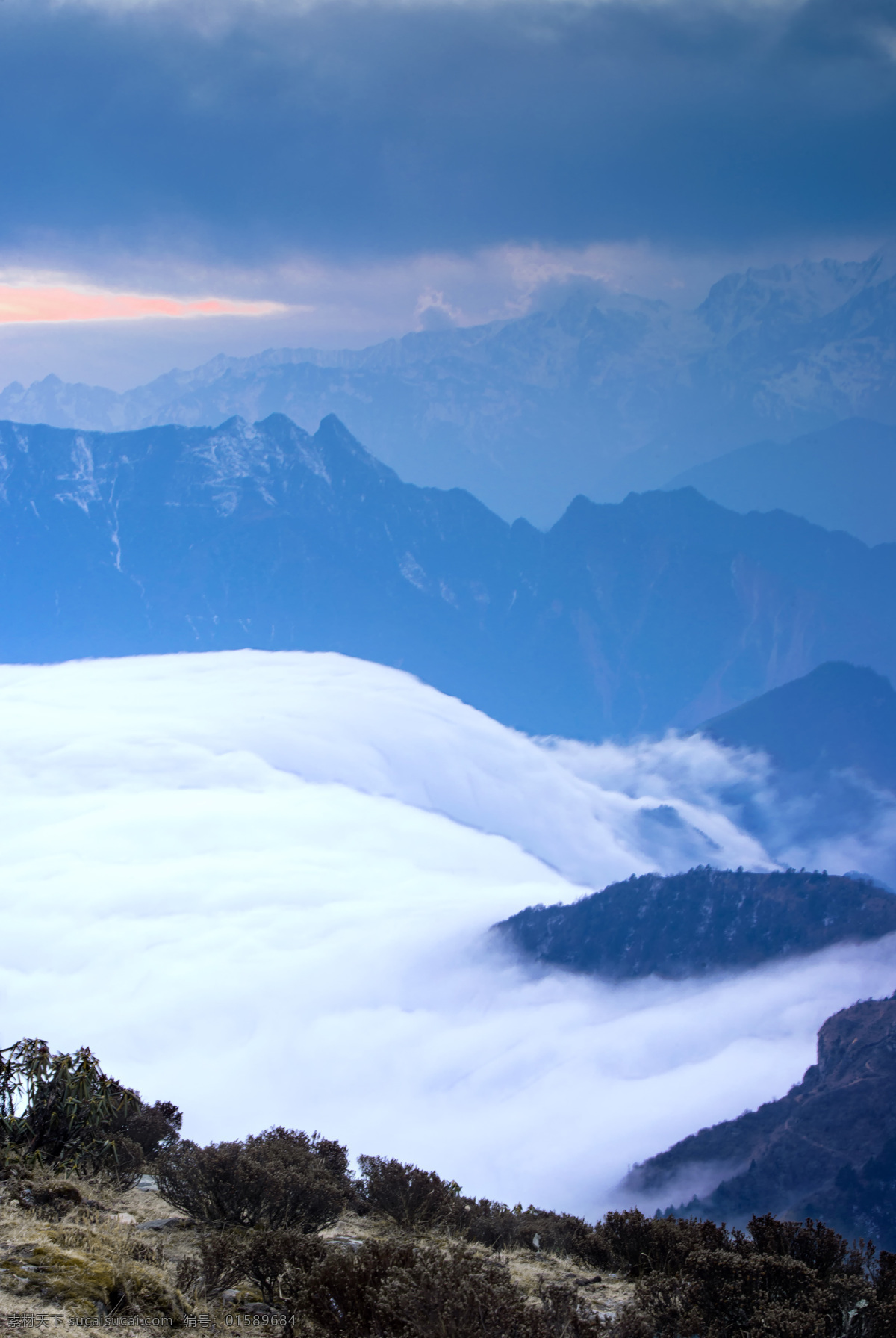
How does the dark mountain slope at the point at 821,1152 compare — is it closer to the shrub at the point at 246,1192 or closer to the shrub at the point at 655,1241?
the shrub at the point at 655,1241

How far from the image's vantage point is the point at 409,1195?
1788cm

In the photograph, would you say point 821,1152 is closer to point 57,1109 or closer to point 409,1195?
point 409,1195

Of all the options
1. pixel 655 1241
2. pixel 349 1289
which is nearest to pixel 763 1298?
pixel 655 1241

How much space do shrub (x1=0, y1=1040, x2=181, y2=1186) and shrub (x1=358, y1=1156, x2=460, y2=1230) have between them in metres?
4.22

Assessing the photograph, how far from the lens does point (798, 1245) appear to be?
13305 mm

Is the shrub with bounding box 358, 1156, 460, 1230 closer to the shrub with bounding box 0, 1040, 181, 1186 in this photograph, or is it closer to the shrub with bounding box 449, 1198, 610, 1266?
the shrub with bounding box 449, 1198, 610, 1266

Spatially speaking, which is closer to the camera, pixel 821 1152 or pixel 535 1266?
pixel 535 1266

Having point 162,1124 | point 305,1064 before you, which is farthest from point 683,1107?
point 162,1124

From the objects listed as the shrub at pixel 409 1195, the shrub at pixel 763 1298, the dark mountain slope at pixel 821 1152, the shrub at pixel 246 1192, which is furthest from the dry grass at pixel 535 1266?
the dark mountain slope at pixel 821 1152

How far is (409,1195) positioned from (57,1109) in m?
6.12

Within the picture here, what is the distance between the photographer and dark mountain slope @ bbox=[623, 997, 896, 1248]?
9969 centimetres

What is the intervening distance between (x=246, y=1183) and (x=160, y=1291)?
17.1 feet

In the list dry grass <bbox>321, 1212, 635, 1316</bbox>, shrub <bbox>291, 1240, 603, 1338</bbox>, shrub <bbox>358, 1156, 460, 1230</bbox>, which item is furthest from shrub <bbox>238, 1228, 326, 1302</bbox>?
shrub <bbox>358, 1156, 460, 1230</bbox>

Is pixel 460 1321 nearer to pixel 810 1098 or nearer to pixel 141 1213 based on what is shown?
pixel 141 1213
